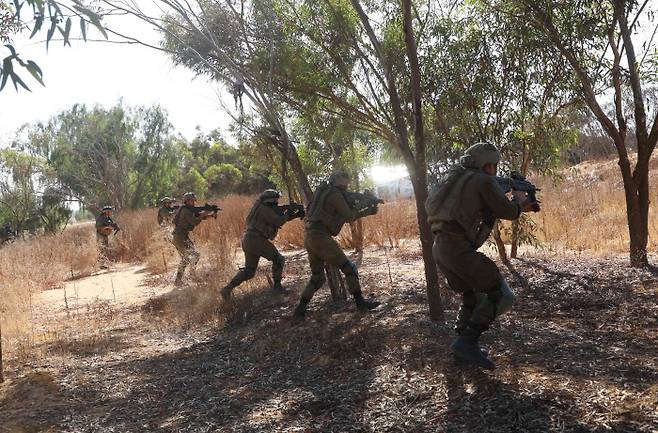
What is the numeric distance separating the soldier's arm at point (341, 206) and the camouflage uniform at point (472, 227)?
201cm

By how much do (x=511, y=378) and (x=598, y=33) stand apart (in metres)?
4.48

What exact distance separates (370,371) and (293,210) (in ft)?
11.2

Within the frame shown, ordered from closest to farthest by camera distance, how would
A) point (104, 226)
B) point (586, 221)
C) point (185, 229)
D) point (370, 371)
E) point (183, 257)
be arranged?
point (370, 371) < point (183, 257) < point (185, 229) < point (586, 221) < point (104, 226)

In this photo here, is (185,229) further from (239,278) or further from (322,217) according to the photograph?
(322,217)

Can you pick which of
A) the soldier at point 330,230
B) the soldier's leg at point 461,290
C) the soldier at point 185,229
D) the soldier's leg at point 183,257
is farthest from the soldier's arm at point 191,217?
the soldier's leg at point 461,290

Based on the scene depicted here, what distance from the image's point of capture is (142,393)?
13.9ft

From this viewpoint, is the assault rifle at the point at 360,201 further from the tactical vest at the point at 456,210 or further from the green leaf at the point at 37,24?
the green leaf at the point at 37,24

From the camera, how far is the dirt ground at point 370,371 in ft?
10.2

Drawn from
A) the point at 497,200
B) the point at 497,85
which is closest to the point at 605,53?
the point at 497,85

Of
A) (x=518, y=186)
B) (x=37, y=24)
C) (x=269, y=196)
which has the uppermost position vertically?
(x=37, y=24)

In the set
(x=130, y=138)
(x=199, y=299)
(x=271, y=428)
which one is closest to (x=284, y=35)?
(x=199, y=299)

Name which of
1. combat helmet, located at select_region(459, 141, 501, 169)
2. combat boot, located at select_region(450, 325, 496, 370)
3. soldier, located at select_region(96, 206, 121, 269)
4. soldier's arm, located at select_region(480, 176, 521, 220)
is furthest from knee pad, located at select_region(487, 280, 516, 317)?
soldier, located at select_region(96, 206, 121, 269)

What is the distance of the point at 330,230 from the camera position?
582 cm

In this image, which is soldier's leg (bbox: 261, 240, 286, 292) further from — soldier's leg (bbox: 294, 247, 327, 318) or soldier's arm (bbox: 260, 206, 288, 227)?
soldier's leg (bbox: 294, 247, 327, 318)
